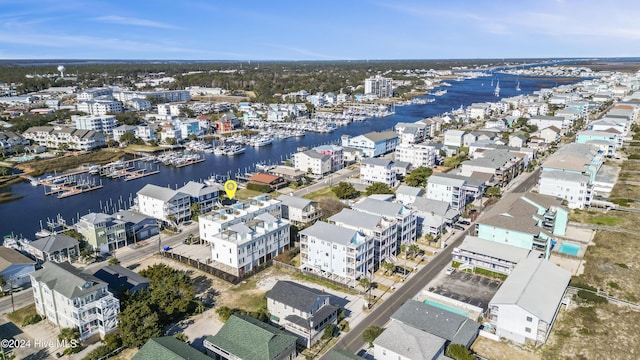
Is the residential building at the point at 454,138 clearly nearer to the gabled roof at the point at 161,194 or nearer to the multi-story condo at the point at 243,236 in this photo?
the multi-story condo at the point at 243,236

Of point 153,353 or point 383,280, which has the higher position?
point 153,353

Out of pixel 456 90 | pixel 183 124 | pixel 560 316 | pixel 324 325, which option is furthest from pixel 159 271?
pixel 456 90

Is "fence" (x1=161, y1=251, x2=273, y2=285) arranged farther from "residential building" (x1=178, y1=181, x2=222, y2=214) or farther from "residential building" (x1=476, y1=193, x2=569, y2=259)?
"residential building" (x1=476, y1=193, x2=569, y2=259)

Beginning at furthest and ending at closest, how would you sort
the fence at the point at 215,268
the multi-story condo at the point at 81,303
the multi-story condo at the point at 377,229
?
the multi-story condo at the point at 377,229
the fence at the point at 215,268
the multi-story condo at the point at 81,303

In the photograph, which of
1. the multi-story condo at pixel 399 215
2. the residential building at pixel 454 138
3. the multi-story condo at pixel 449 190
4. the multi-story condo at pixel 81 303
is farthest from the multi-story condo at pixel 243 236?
the residential building at pixel 454 138

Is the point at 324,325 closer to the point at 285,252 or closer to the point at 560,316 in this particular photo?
the point at 285,252

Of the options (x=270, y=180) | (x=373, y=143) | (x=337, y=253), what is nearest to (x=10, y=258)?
(x=337, y=253)

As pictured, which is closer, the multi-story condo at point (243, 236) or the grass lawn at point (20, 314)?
the grass lawn at point (20, 314)
